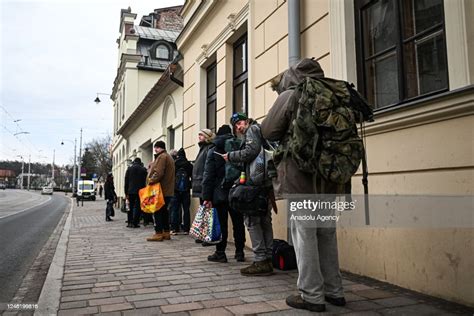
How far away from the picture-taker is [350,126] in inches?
116

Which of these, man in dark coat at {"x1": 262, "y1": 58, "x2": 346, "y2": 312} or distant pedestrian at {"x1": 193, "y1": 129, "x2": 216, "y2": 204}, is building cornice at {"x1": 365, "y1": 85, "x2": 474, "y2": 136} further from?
distant pedestrian at {"x1": 193, "y1": 129, "x2": 216, "y2": 204}

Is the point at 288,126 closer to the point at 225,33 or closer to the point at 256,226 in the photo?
the point at 256,226

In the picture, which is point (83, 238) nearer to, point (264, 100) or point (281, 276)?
point (264, 100)

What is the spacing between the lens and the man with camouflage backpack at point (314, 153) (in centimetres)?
293

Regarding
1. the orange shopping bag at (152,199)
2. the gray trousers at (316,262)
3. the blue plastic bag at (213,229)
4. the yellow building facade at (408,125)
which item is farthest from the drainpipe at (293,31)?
the orange shopping bag at (152,199)

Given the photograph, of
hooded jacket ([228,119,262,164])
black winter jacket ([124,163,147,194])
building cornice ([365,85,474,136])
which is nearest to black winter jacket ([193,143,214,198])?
hooded jacket ([228,119,262,164])

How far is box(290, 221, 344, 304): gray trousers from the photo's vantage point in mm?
3070

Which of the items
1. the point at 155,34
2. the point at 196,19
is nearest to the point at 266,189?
the point at 196,19

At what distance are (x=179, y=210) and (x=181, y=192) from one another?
559mm

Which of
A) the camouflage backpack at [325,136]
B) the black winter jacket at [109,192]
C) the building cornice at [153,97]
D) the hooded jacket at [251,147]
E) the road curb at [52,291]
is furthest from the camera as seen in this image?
the black winter jacket at [109,192]

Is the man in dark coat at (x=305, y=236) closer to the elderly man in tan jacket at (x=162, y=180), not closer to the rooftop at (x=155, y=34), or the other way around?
the elderly man in tan jacket at (x=162, y=180)

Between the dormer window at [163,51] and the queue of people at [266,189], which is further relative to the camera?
the dormer window at [163,51]

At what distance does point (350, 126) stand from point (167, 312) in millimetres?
2016

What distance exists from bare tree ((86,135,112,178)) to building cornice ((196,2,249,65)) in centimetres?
4904
